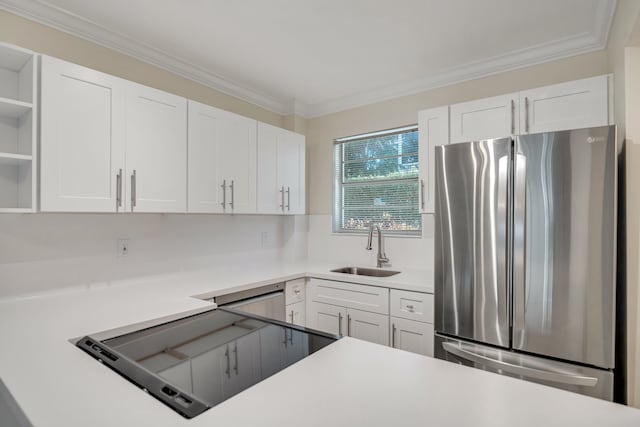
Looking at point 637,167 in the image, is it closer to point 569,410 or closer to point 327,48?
point 569,410

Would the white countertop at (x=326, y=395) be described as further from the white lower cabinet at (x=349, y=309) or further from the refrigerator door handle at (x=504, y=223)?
the white lower cabinet at (x=349, y=309)

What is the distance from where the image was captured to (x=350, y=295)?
2.52 meters

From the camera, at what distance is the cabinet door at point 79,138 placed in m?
1.64

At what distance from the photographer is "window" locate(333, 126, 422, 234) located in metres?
3.06

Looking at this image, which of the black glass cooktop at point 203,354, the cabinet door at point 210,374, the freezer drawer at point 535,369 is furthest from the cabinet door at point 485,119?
the cabinet door at point 210,374

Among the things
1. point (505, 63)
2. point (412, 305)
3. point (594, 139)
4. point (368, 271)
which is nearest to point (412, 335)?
point (412, 305)

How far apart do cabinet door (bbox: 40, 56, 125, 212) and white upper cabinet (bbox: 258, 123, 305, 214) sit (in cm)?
111

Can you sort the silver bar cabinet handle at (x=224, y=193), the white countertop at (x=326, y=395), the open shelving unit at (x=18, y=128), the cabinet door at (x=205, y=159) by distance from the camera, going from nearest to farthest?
the white countertop at (x=326, y=395)
the open shelving unit at (x=18, y=128)
the cabinet door at (x=205, y=159)
the silver bar cabinet handle at (x=224, y=193)

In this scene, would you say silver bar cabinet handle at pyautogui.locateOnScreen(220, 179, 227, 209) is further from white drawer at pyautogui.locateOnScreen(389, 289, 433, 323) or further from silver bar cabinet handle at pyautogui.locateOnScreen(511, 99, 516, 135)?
silver bar cabinet handle at pyautogui.locateOnScreen(511, 99, 516, 135)

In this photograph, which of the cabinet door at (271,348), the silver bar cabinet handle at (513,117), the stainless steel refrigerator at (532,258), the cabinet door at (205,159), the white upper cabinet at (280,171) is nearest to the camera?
the cabinet door at (271,348)

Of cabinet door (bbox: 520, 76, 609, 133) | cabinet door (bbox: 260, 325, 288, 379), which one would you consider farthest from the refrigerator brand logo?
cabinet door (bbox: 260, 325, 288, 379)

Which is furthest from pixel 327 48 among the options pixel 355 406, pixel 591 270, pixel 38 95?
pixel 355 406

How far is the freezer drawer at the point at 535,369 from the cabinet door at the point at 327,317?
2.83 ft

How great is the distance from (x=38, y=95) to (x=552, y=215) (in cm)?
252
